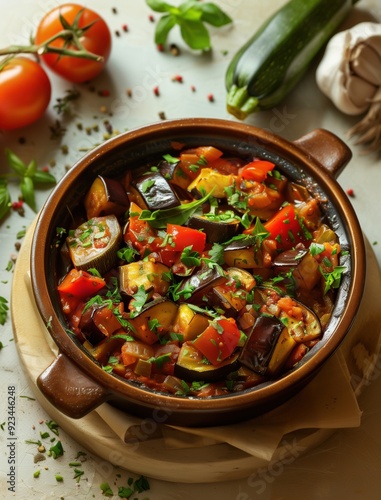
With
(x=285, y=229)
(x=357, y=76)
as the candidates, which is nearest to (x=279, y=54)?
(x=357, y=76)

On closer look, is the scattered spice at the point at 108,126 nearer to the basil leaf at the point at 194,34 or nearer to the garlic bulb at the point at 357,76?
→ the basil leaf at the point at 194,34

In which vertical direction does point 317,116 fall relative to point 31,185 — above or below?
above

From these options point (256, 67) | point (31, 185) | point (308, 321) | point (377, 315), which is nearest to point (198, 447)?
point (308, 321)

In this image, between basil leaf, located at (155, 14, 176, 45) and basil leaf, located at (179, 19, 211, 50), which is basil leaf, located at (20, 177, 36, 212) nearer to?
basil leaf, located at (155, 14, 176, 45)

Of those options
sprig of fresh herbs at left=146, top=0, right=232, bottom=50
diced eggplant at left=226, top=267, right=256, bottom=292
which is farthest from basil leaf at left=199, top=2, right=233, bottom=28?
diced eggplant at left=226, top=267, right=256, bottom=292

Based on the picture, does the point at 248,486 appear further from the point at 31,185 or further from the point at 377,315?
the point at 31,185

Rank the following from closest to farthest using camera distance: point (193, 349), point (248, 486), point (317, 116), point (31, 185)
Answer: point (193, 349)
point (248, 486)
point (31, 185)
point (317, 116)
